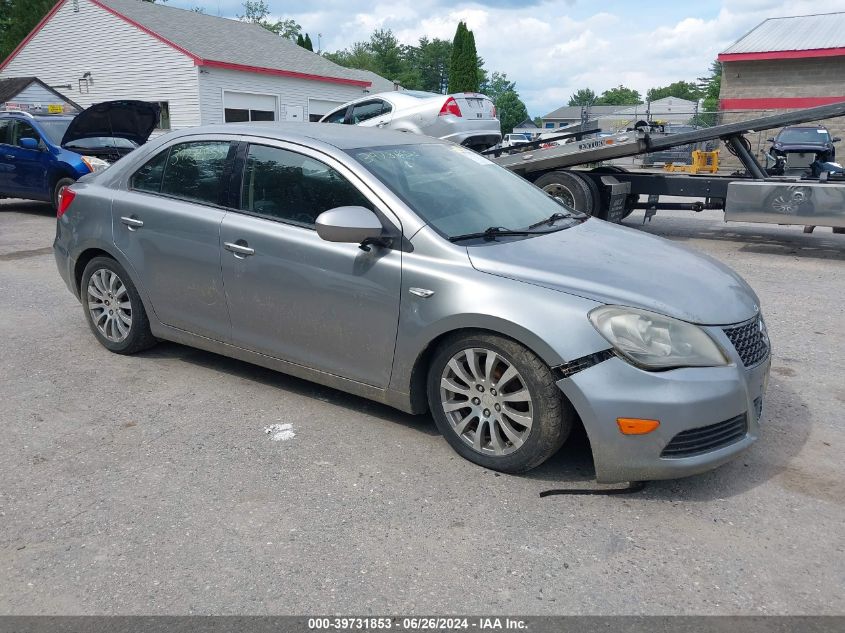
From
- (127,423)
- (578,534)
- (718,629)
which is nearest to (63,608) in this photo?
(127,423)

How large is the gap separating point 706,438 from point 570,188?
7682 millimetres

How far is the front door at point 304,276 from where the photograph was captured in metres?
3.93

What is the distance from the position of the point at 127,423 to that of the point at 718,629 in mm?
3212

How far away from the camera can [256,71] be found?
25906 millimetres

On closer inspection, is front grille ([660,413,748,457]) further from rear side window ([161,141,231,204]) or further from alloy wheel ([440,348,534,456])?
rear side window ([161,141,231,204])

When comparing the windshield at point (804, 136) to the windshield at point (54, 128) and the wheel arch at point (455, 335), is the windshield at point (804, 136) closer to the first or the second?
the windshield at point (54, 128)

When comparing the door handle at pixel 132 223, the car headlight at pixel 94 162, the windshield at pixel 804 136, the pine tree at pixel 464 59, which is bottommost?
the door handle at pixel 132 223

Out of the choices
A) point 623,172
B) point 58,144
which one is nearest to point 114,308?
point 623,172

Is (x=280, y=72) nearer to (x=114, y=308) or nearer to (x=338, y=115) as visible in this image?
(x=338, y=115)

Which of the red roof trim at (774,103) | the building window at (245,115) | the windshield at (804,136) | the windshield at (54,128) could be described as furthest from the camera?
the red roof trim at (774,103)

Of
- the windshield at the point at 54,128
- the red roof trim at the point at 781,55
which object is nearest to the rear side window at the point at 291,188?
the windshield at the point at 54,128

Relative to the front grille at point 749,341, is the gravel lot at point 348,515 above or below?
below

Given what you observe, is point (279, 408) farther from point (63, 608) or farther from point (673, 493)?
point (673, 493)

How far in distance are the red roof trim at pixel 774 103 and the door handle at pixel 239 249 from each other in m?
31.8
